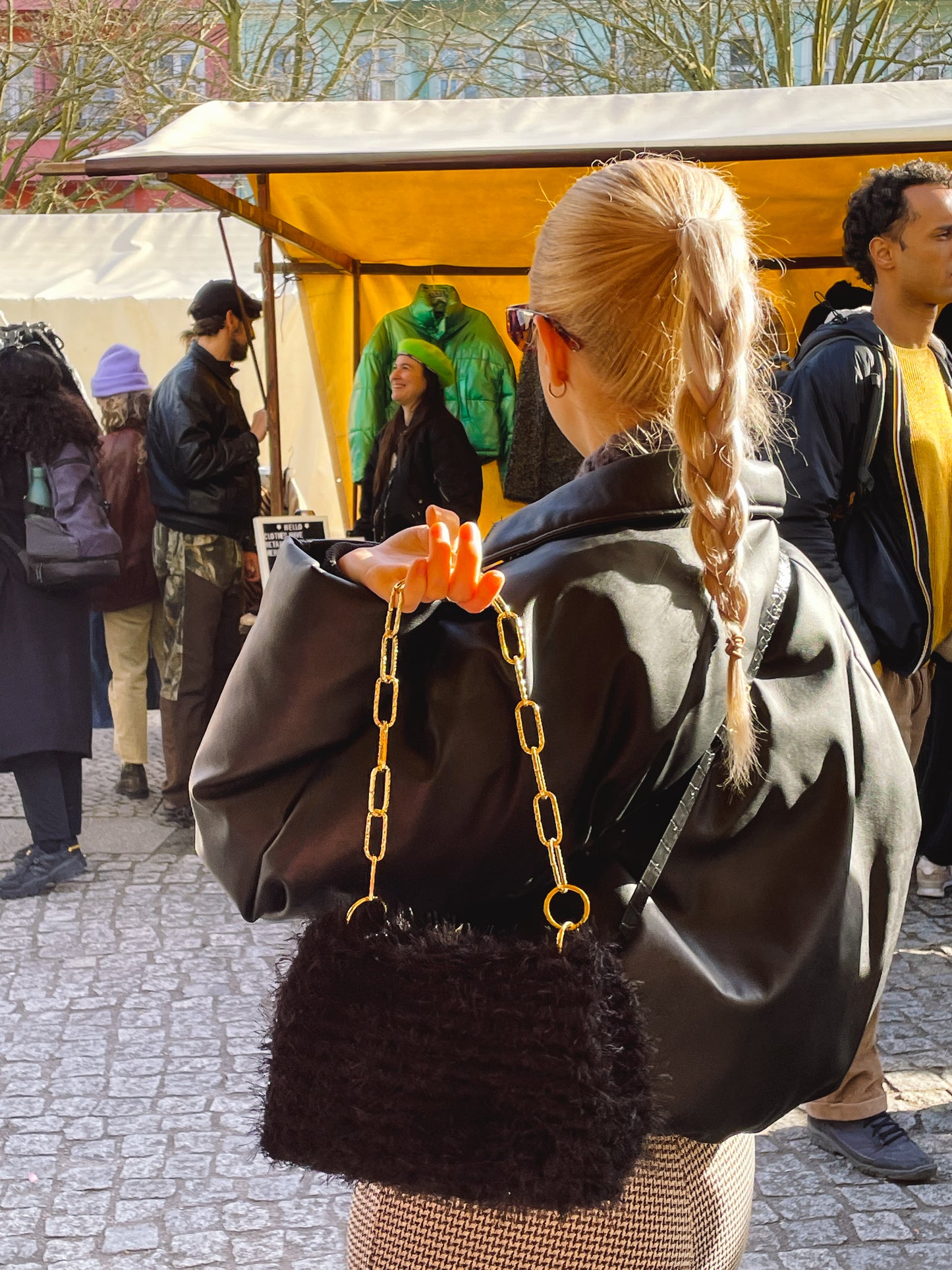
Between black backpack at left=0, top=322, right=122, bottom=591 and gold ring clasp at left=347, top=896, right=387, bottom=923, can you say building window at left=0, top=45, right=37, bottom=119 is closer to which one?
black backpack at left=0, top=322, right=122, bottom=591

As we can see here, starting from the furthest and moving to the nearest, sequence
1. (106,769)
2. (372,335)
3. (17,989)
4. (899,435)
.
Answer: (106,769) → (372,335) → (17,989) → (899,435)

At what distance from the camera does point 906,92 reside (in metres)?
5.12

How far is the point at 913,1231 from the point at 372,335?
15.5 feet

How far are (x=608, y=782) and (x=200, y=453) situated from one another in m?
4.97

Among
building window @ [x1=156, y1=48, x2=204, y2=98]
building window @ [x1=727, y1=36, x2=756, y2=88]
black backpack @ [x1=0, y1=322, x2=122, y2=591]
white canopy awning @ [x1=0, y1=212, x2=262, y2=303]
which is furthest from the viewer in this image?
building window @ [x1=156, y1=48, x2=204, y2=98]

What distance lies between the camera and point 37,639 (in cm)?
515

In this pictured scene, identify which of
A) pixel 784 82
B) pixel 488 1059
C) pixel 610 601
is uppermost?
pixel 784 82

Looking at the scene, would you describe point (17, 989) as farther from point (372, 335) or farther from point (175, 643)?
point (372, 335)

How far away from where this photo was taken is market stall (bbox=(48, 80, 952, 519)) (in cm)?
452

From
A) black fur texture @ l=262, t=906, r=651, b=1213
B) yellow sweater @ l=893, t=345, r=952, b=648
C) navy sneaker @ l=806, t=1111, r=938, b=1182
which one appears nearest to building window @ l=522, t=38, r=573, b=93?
yellow sweater @ l=893, t=345, r=952, b=648

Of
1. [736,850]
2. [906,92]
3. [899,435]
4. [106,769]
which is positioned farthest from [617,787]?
[106,769]

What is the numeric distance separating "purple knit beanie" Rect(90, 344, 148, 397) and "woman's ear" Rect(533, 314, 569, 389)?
5.42 m

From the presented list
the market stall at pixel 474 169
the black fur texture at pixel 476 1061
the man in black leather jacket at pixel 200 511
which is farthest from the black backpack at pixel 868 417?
the man in black leather jacket at pixel 200 511

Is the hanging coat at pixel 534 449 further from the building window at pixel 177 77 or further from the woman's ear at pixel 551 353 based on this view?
the building window at pixel 177 77
